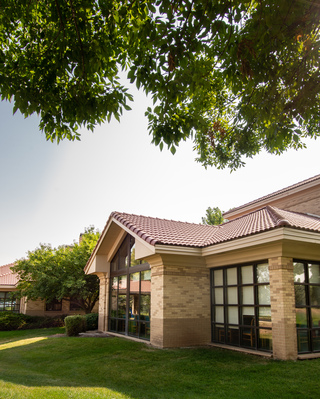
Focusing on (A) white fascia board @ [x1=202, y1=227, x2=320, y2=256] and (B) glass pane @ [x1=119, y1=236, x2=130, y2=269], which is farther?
(B) glass pane @ [x1=119, y1=236, x2=130, y2=269]

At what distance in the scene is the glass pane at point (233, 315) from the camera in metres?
11.5

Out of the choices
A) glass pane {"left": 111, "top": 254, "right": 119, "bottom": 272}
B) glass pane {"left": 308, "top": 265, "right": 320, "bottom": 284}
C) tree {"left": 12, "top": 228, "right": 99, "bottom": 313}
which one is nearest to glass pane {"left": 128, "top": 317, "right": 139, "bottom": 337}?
glass pane {"left": 111, "top": 254, "right": 119, "bottom": 272}

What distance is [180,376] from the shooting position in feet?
27.6

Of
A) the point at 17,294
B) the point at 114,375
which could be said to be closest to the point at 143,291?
the point at 114,375

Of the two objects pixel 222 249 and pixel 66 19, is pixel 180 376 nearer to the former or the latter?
pixel 222 249

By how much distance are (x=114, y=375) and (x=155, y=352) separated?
2444 millimetres

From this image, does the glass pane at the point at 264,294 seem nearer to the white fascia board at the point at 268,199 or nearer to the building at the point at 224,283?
the building at the point at 224,283

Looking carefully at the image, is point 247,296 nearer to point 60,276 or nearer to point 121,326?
point 121,326

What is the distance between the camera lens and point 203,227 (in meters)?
16.6

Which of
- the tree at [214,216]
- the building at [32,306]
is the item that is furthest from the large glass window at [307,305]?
the tree at [214,216]

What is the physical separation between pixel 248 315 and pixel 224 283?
148cm

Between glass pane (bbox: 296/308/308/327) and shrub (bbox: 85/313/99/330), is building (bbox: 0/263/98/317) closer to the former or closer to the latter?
shrub (bbox: 85/313/99/330)

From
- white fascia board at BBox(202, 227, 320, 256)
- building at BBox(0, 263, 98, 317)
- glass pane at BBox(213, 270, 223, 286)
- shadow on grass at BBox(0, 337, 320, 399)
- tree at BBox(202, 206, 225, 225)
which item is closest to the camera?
shadow on grass at BBox(0, 337, 320, 399)

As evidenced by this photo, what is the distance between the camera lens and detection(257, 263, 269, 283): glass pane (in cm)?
1052
